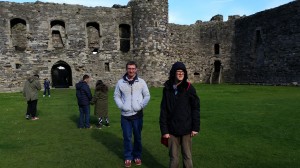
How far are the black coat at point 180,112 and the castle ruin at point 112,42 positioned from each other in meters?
23.4

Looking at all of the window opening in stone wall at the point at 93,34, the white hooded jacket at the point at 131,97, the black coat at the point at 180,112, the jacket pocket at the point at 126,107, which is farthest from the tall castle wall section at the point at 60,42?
the black coat at the point at 180,112

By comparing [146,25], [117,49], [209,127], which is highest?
[146,25]

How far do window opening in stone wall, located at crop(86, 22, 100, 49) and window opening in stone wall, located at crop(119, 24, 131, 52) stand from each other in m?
2.12

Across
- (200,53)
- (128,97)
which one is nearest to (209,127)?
(128,97)

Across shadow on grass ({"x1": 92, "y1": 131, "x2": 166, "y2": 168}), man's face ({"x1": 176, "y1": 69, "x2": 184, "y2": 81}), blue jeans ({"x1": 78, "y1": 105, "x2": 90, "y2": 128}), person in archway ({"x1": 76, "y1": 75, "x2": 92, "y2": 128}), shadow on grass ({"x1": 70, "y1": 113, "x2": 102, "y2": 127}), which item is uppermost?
man's face ({"x1": 176, "y1": 69, "x2": 184, "y2": 81})

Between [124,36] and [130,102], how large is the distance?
25253 millimetres

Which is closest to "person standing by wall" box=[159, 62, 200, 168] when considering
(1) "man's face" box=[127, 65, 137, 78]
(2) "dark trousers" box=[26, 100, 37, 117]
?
(1) "man's face" box=[127, 65, 137, 78]

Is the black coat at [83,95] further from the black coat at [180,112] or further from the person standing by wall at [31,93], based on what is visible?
the black coat at [180,112]

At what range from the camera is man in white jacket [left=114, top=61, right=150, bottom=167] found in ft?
21.4

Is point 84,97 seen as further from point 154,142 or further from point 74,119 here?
point 154,142

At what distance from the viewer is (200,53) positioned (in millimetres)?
36500

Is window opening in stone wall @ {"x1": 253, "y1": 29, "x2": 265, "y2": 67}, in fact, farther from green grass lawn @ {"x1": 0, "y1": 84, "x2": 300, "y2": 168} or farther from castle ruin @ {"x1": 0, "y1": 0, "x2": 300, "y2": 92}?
green grass lawn @ {"x1": 0, "y1": 84, "x2": 300, "y2": 168}

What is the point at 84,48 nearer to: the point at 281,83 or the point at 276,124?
the point at 281,83

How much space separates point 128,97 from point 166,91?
4.33ft
